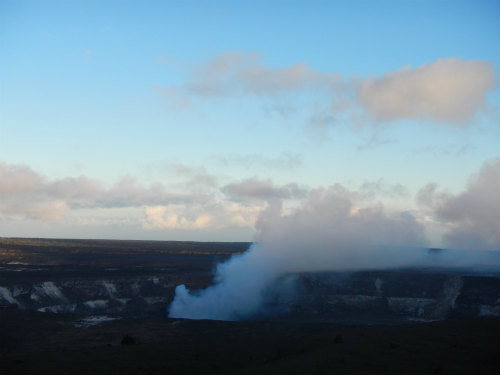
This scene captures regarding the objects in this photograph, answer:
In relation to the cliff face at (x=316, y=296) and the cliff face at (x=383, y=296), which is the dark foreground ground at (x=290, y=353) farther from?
the cliff face at (x=383, y=296)

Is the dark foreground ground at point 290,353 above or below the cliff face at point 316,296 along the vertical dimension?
above

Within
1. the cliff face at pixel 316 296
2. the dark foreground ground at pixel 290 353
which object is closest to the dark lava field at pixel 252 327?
the dark foreground ground at pixel 290 353

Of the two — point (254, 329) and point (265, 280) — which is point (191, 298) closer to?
point (265, 280)

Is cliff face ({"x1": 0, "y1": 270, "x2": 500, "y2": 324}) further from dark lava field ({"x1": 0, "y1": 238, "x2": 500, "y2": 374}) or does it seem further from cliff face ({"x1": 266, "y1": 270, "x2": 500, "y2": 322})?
dark lava field ({"x1": 0, "y1": 238, "x2": 500, "y2": 374})

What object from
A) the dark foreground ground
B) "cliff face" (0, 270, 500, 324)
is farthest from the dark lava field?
"cliff face" (0, 270, 500, 324)

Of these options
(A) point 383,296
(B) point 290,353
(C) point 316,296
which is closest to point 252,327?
(B) point 290,353
